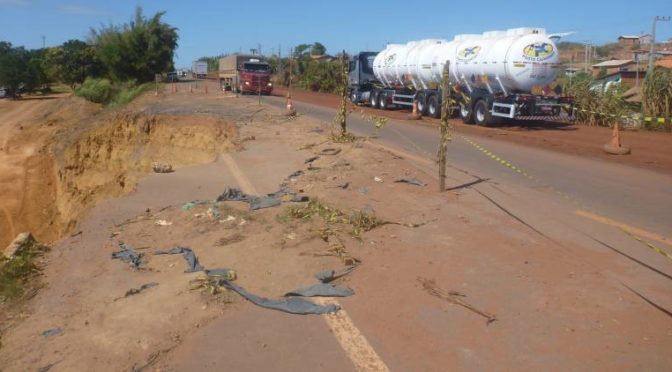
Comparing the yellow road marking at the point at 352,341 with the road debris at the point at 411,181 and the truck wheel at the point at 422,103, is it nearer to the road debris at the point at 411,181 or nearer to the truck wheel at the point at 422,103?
the road debris at the point at 411,181

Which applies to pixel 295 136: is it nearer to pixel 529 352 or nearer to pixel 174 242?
pixel 174 242

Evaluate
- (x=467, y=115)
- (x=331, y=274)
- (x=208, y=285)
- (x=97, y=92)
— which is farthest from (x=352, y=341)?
(x=97, y=92)

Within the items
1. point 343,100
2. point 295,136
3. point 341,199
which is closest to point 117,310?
point 341,199

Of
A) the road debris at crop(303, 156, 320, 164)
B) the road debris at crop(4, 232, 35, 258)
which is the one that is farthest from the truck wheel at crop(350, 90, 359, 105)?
the road debris at crop(4, 232, 35, 258)

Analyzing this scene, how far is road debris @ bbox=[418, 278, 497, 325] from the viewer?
4.66 meters

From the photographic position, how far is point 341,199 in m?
8.63

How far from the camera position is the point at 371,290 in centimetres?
526

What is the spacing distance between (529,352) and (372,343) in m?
1.09

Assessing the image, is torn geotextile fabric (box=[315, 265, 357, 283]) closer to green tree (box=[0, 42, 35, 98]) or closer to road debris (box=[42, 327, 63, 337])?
road debris (box=[42, 327, 63, 337])

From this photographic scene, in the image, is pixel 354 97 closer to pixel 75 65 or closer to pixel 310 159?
pixel 310 159

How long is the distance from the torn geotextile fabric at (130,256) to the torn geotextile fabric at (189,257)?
234mm

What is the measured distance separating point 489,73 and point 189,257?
16.6 m

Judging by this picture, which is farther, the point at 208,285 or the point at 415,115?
the point at 415,115

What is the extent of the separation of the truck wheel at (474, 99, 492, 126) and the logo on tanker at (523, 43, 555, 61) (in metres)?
2.61
